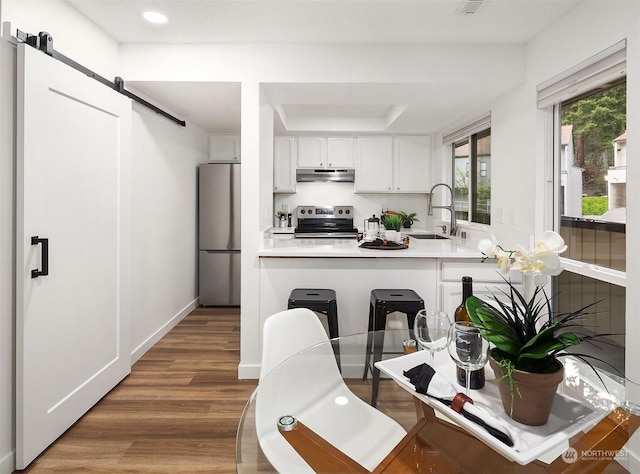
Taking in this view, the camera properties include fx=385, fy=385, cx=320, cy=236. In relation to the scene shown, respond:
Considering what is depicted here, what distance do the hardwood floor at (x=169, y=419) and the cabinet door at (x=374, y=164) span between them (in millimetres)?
2971

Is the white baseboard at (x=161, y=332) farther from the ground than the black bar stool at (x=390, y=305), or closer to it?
closer to it

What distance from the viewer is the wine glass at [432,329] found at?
1.21 metres

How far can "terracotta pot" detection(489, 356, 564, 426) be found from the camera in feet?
2.86

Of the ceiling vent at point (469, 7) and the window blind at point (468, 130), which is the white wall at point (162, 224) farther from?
the window blind at point (468, 130)

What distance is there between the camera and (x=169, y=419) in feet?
7.59

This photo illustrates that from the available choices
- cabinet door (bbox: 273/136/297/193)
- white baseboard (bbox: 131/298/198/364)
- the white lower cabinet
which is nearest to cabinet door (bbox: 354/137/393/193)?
cabinet door (bbox: 273/136/297/193)

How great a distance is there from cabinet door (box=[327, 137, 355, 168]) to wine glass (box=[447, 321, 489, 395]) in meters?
4.48

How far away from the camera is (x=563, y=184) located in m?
2.72

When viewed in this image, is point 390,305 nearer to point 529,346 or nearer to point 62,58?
point 529,346

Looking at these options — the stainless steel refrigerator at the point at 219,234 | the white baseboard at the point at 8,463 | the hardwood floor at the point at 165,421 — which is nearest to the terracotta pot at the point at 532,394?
the hardwood floor at the point at 165,421

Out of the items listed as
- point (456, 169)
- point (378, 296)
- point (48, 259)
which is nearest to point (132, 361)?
point (48, 259)

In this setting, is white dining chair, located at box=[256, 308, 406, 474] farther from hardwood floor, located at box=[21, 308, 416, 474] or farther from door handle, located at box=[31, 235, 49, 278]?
door handle, located at box=[31, 235, 49, 278]

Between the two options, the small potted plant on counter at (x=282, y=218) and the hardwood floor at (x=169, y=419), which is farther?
the small potted plant on counter at (x=282, y=218)

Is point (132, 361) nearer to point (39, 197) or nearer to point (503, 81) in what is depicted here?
point (39, 197)
